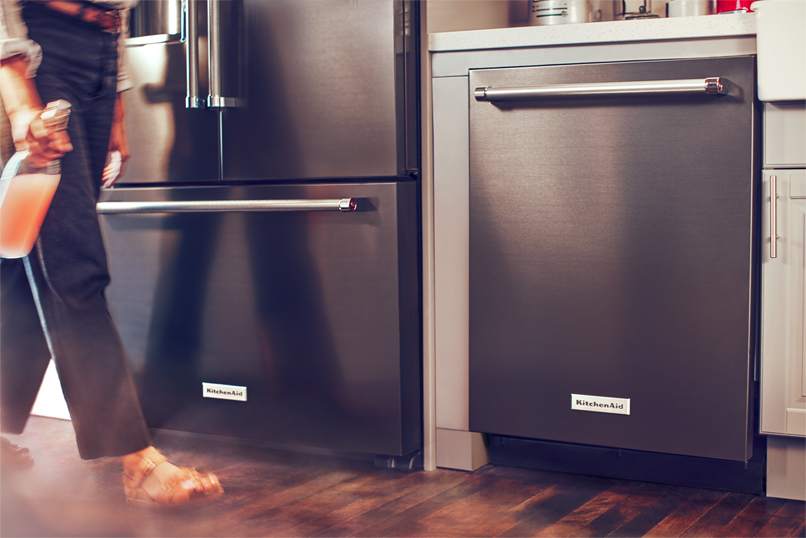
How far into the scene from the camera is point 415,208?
1.40 metres

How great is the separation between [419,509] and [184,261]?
667mm

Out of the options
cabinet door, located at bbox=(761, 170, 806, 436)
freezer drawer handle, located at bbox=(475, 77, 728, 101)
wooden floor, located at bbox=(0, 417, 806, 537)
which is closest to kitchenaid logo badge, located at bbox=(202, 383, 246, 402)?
wooden floor, located at bbox=(0, 417, 806, 537)

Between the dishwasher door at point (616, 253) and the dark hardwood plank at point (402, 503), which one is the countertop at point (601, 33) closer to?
the dishwasher door at point (616, 253)

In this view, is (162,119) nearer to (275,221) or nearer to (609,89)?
(275,221)

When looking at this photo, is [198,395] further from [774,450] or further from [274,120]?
[774,450]

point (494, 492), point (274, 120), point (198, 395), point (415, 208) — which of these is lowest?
point (494, 492)

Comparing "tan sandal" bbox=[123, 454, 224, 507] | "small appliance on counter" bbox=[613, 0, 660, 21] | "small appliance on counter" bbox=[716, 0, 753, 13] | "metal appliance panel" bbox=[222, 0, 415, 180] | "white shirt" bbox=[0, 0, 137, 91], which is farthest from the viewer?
"small appliance on counter" bbox=[613, 0, 660, 21]

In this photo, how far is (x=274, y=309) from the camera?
1437 millimetres

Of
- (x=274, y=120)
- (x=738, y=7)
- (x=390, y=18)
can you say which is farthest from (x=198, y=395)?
(x=738, y=7)

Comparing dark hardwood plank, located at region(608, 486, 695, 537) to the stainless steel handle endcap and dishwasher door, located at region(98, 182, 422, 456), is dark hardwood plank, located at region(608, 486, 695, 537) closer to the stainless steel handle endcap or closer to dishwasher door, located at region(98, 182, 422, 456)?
dishwasher door, located at region(98, 182, 422, 456)

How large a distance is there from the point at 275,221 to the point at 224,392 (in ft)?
1.18

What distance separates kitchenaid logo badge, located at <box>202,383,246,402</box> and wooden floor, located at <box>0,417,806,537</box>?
0.13 m

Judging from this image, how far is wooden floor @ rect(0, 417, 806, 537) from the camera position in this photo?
116 cm

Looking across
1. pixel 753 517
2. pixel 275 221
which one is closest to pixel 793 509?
pixel 753 517
